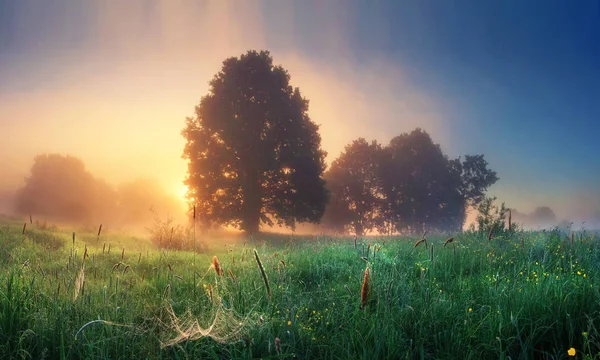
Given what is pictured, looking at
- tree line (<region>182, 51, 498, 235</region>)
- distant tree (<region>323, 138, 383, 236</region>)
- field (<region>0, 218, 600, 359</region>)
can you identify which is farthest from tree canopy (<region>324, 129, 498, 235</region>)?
field (<region>0, 218, 600, 359</region>)

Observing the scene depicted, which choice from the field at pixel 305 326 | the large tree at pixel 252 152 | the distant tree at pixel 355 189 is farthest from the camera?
the distant tree at pixel 355 189

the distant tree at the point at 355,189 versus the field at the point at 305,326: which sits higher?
the distant tree at the point at 355,189

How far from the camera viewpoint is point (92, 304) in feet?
14.8

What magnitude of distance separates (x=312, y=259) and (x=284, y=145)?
19748 mm

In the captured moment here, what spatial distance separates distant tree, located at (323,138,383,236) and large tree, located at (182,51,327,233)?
12.0 metres

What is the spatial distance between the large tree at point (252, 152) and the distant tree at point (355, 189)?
12.0 meters

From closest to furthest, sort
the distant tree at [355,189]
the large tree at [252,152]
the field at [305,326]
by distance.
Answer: the field at [305,326] < the large tree at [252,152] < the distant tree at [355,189]

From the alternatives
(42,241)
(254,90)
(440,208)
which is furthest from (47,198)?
(440,208)

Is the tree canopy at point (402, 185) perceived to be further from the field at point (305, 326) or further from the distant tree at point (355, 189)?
the field at point (305, 326)

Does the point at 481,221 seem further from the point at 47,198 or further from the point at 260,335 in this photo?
the point at 47,198

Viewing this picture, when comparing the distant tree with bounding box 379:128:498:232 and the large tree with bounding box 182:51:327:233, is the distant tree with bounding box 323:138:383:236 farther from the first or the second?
the large tree with bounding box 182:51:327:233

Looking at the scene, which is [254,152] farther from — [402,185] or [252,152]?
[402,185]

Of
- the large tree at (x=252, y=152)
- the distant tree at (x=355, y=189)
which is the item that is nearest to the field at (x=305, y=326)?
the large tree at (x=252, y=152)

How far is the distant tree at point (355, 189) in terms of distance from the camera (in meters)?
40.7
